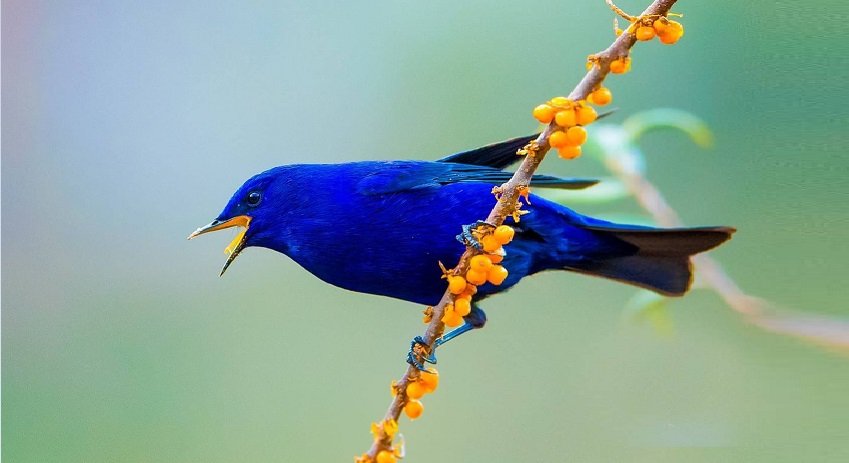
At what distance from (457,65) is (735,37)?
128 centimetres

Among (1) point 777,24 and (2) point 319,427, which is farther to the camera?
(2) point 319,427

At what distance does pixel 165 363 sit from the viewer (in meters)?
3.74

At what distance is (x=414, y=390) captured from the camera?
149 cm

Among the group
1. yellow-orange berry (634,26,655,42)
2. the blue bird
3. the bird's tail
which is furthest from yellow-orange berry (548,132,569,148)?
the bird's tail

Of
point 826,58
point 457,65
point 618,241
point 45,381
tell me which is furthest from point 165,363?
point 826,58

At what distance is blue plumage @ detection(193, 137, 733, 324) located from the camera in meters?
1.87

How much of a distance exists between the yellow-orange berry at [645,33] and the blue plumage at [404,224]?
702 millimetres

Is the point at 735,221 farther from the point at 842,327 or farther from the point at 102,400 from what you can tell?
the point at 102,400

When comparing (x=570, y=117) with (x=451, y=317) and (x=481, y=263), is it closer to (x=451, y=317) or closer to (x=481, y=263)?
(x=481, y=263)

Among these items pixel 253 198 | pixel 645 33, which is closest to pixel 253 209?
pixel 253 198

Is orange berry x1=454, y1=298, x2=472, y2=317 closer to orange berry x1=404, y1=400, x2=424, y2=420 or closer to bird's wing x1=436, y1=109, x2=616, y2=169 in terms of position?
orange berry x1=404, y1=400, x2=424, y2=420

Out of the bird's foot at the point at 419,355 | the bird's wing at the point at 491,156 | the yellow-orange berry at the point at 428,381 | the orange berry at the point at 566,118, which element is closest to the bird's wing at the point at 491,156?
the bird's wing at the point at 491,156

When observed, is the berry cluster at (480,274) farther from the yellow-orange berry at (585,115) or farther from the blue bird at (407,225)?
the blue bird at (407,225)

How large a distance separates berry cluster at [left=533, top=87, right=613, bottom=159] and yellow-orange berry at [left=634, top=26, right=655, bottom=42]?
0.28ft
